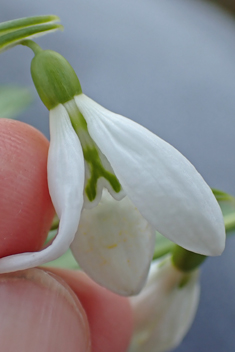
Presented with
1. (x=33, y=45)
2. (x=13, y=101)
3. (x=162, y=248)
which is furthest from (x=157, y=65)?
(x=33, y=45)

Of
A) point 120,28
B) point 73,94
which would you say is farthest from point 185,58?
point 73,94

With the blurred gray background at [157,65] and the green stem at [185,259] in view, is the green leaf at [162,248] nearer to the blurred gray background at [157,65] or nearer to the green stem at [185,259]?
the green stem at [185,259]

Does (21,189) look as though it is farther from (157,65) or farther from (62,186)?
(157,65)

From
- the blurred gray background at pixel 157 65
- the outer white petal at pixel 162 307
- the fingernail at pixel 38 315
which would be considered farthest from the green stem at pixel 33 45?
the blurred gray background at pixel 157 65

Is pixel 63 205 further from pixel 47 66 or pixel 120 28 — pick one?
pixel 120 28

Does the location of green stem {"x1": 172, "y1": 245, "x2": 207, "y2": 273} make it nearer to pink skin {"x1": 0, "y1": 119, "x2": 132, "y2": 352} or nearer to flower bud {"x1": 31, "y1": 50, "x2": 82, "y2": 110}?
pink skin {"x1": 0, "y1": 119, "x2": 132, "y2": 352}

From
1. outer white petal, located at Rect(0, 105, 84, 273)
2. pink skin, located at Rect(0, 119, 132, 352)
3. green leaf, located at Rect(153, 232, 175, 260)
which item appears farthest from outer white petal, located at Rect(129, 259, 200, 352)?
outer white petal, located at Rect(0, 105, 84, 273)
